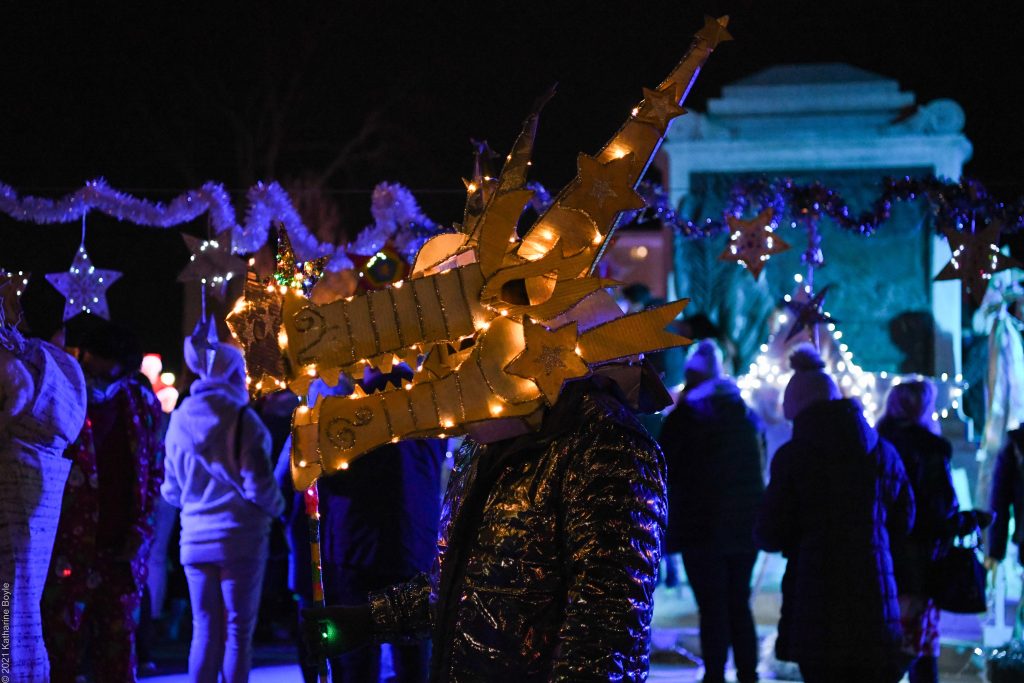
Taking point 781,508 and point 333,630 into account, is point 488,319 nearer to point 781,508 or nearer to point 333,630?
point 333,630

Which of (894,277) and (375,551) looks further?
(894,277)

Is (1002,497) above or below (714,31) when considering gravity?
below

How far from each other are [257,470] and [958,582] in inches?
144

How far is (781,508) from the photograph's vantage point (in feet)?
19.5

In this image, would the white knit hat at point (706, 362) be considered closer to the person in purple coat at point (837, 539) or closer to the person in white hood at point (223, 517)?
the person in purple coat at point (837, 539)

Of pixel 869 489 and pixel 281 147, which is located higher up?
pixel 281 147

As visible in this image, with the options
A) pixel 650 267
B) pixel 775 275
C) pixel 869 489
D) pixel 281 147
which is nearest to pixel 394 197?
pixel 775 275

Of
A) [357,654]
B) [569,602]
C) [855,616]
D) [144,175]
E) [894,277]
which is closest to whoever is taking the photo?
[569,602]

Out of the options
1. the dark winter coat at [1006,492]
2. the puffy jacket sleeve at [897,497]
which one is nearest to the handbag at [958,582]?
the puffy jacket sleeve at [897,497]

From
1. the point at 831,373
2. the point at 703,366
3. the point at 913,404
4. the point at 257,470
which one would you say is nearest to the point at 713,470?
the point at 703,366

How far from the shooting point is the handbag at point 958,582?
6.28 metres

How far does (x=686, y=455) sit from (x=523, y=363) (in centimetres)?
519

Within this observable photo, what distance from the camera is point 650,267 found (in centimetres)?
2050

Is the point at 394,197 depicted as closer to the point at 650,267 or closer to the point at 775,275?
the point at 775,275
